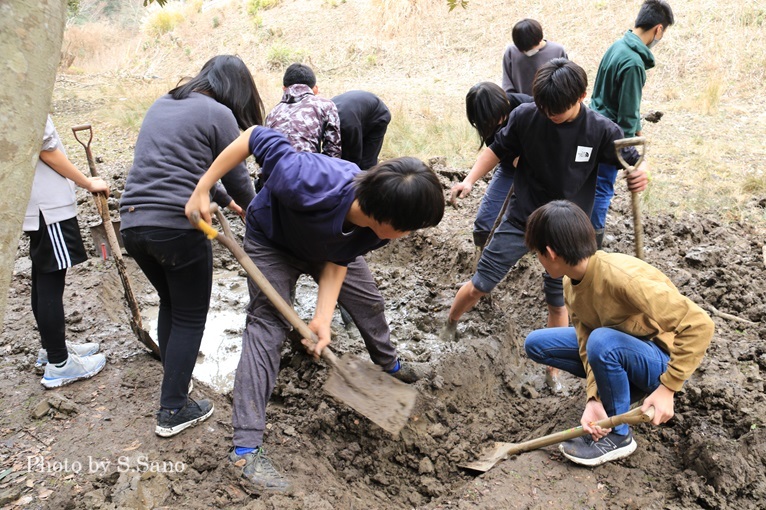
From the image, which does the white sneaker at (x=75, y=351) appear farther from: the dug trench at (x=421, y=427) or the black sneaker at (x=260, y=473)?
the black sneaker at (x=260, y=473)

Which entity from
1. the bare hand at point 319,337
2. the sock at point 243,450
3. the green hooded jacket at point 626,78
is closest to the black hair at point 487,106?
the green hooded jacket at point 626,78

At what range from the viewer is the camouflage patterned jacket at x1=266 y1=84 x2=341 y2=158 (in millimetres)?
3139

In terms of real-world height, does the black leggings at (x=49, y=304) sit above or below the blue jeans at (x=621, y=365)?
below

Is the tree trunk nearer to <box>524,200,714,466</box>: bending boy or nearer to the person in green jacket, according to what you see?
<box>524,200,714,466</box>: bending boy

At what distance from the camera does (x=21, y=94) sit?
1023 mm

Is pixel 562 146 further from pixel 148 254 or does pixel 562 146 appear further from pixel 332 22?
pixel 332 22

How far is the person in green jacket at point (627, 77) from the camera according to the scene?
352cm

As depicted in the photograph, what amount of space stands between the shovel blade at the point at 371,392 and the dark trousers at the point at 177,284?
707mm

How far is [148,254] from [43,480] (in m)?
1.07

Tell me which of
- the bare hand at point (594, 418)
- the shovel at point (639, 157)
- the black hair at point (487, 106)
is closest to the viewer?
the bare hand at point (594, 418)

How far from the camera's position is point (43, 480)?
246 cm

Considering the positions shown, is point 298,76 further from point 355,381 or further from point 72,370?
point 72,370

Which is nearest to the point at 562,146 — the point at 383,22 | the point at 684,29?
the point at 684,29

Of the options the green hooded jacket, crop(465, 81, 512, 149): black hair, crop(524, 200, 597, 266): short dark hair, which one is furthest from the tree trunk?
the green hooded jacket
